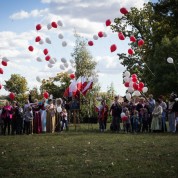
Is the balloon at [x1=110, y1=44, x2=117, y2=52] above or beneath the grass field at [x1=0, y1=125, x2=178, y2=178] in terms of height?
above

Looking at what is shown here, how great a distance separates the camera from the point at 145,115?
21328 millimetres

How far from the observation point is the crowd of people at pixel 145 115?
20734mm

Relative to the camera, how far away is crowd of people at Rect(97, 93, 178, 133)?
20734 millimetres

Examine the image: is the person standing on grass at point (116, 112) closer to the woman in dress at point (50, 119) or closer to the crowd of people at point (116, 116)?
the crowd of people at point (116, 116)

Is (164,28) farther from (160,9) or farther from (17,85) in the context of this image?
(17,85)

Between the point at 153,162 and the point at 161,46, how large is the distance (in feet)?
105

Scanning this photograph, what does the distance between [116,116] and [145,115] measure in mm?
1708

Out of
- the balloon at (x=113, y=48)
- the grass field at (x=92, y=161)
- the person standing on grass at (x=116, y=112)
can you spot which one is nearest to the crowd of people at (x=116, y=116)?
the person standing on grass at (x=116, y=112)

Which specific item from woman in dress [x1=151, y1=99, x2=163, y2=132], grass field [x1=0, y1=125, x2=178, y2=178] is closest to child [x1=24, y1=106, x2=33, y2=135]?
woman in dress [x1=151, y1=99, x2=163, y2=132]

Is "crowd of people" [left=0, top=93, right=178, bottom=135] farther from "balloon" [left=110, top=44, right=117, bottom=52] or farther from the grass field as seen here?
the grass field

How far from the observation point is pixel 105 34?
17.1m

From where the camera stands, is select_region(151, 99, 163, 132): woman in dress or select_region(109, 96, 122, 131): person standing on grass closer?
select_region(151, 99, 163, 132): woman in dress

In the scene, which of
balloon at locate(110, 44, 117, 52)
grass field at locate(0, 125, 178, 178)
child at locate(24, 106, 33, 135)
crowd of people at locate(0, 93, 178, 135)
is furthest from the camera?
child at locate(24, 106, 33, 135)

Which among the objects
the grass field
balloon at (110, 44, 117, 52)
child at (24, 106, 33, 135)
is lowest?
the grass field
